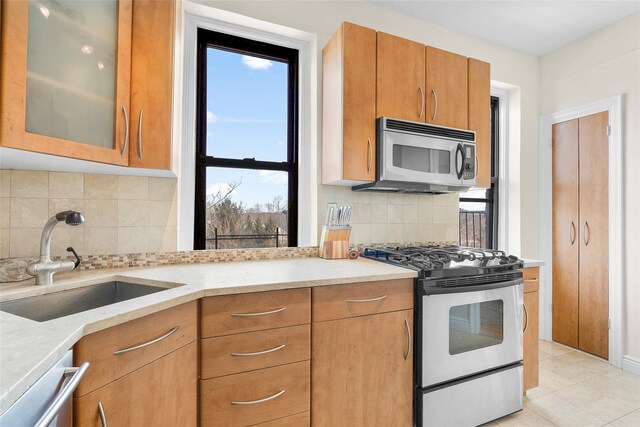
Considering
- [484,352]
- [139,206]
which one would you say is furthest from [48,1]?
[484,352]

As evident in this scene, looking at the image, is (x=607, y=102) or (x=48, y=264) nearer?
(x=48, y=264)

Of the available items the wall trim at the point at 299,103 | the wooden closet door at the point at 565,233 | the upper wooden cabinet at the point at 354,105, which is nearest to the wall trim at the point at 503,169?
the wooden closet door at the point at 565,233

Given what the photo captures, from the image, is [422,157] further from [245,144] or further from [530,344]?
[530,344]

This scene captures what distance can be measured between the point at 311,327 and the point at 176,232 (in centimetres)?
98

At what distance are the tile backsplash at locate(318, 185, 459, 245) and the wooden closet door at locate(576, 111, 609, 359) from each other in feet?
3.72

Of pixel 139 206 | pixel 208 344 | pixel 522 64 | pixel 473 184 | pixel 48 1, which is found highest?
pixel 522 64

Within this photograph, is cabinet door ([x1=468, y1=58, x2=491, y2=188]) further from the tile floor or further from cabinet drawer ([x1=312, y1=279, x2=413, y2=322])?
the tile floor

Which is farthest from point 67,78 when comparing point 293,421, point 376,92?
point 293,421

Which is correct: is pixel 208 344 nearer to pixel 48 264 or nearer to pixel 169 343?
pixel 169 343

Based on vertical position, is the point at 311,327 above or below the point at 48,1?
below

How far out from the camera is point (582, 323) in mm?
2768

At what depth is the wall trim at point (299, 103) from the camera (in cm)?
195

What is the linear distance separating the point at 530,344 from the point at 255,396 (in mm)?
1770

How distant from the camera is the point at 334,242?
80.6 inches
